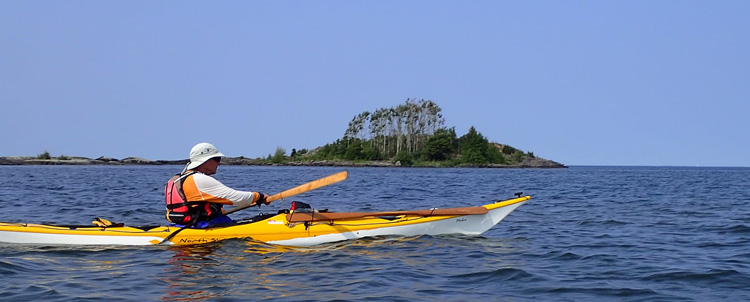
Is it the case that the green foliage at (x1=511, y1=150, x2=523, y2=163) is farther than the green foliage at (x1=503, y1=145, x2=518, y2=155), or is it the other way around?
the green foliage at (x1=503, y1=145, x2=518, y2=155)

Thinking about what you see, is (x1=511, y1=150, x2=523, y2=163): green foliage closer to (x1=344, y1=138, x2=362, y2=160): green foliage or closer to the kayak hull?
(x1=344, y1=138, x2=362, y2=160): green foliage

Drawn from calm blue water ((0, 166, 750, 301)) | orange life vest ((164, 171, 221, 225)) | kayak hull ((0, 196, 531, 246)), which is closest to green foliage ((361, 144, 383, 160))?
calm blue water ((0, 166, 750, 301))

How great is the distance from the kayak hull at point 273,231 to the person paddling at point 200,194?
22 centimetres

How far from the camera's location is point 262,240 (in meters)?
9.59

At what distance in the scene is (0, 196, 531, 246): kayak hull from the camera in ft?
30.5

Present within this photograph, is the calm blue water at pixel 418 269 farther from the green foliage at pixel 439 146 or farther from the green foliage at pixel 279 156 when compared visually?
the green foliage at pixel 279 156

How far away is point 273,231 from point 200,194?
112 cm

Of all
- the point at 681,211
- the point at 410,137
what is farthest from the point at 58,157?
the point at 681,211

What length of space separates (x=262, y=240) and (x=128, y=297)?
3.23 metres

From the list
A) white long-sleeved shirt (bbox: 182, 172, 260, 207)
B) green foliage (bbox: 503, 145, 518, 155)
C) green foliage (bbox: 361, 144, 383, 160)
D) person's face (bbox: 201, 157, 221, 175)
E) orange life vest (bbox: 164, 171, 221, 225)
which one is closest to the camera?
white long-sleeved shirt (bbox: 182, 172, 260, 207)

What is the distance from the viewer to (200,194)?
9.18 m

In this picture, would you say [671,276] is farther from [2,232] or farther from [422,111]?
[422,111]

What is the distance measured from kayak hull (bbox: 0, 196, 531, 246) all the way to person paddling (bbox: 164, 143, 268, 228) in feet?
0.72

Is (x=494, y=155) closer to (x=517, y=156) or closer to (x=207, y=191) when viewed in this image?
(x=517, y=156)
